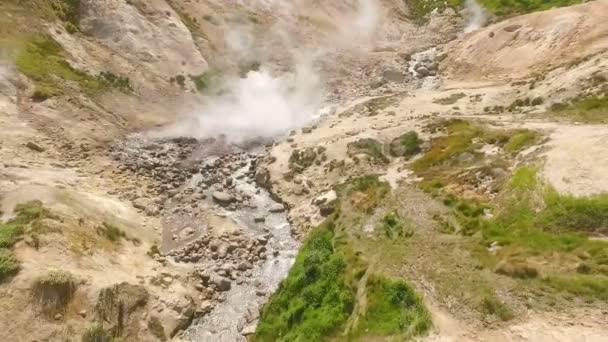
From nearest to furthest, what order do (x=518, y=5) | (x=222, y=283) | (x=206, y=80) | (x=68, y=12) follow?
(x=222, y=283)
(x=68, y=12)
(x=206, y=80)
(x=518, y=5)

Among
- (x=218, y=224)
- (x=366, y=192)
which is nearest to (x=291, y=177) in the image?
(x=218, y=224)

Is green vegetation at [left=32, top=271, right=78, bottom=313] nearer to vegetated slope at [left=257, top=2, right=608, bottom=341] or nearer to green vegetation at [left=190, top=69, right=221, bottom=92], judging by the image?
vegetated slope at [left=257, top=2, right=608, bottom=341]

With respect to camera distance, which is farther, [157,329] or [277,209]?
[277,209]

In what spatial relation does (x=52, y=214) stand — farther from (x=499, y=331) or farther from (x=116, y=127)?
(x=499, y=331)

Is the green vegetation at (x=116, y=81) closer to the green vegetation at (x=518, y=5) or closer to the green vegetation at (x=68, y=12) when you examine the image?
the green vegetation at (x=68, y=12)

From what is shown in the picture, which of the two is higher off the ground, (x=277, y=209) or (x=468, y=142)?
(x=468, y=142)

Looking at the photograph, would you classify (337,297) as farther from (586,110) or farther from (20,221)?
(586,110)

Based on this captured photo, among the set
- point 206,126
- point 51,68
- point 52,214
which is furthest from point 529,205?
point 51,68
